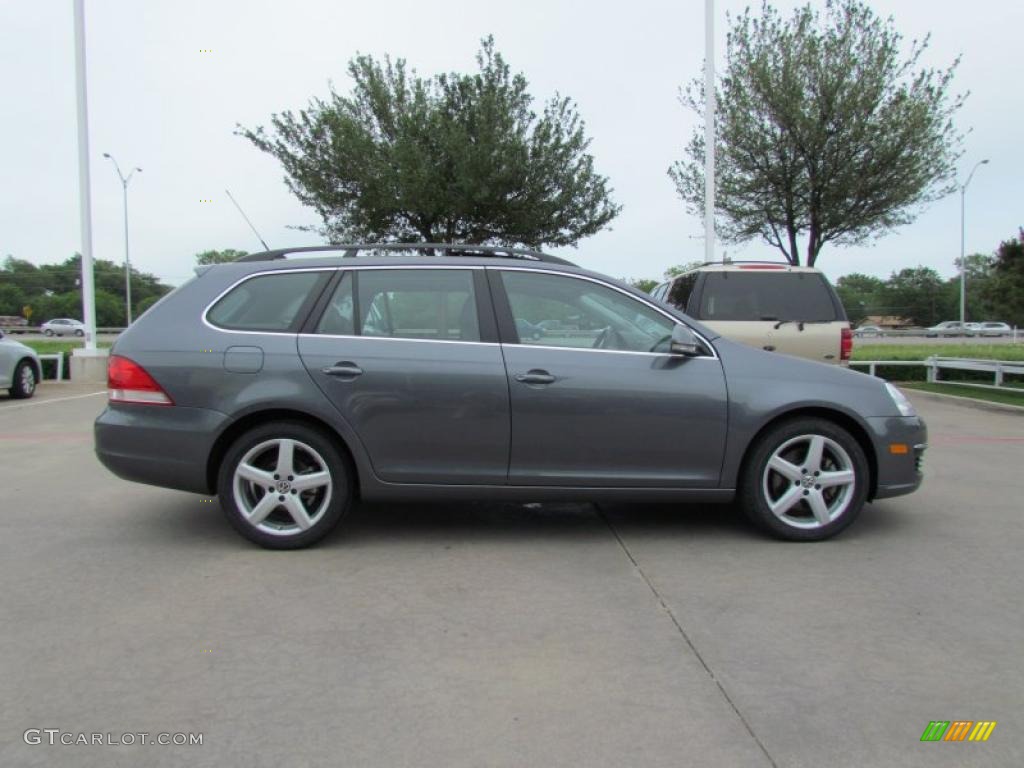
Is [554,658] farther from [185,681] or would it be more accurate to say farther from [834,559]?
[834,559]

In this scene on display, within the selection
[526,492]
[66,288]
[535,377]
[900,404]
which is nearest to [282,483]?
[526,492]

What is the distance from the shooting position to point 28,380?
12.8m

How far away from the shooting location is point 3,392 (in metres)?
14.1

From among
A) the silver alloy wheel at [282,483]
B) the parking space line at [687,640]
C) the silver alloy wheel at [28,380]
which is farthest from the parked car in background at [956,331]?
the silver alloy wheel at [282,483]

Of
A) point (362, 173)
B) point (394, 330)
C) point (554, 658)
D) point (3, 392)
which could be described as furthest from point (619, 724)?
point (362, 173)

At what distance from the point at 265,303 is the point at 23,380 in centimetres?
1059

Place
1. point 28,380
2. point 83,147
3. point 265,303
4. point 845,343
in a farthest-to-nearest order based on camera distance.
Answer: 1. point 83,147
2. point 28,380
3. point 845,343
4. point 265,303

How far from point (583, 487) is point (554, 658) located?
143cm

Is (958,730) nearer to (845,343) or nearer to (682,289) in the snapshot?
(845,343)

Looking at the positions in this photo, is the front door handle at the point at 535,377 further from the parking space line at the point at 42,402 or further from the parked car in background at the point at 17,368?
the parked car in background at the point at 17,368

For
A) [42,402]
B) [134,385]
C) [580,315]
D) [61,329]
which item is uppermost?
[61,329]

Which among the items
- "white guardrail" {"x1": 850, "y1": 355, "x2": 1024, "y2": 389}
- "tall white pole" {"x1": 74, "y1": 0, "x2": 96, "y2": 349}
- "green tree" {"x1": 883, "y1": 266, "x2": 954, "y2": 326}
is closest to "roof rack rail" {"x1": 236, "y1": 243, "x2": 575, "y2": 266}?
"white guardrail" {"x1": 850, "y1": 355, "x2": 1024, "y2": 389}

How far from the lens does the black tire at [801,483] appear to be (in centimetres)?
445

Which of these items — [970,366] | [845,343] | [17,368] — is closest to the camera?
[845,343]
